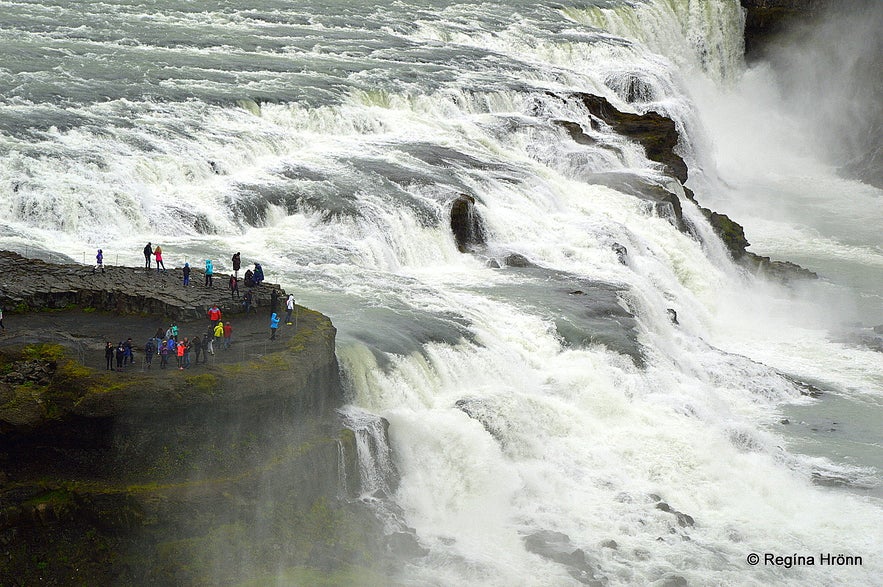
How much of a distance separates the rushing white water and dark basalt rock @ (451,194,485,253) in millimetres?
373

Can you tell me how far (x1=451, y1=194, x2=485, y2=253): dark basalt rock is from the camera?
3353 cm

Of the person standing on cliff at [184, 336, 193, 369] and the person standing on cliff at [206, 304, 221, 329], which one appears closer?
the person standing on cliff at [184, 336, 193, 369]

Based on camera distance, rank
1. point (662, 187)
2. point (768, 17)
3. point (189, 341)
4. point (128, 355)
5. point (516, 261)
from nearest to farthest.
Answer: point (128, 355) → point (189, 341) → point (516, 261) → point (662, 187) → point (768, 17)

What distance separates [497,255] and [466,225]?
4.30 ft

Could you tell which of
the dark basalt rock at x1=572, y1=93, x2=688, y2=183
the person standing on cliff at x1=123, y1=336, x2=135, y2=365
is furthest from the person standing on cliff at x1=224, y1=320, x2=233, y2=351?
the dark basalt rock at x1=572, y1=93, x2=688, y2=183

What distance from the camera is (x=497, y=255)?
33.5 m

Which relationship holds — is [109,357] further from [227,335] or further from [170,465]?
[227,335]

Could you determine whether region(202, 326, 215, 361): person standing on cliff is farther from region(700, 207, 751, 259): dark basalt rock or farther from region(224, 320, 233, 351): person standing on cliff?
region(700, 207, 751, 259): dark basalt rock

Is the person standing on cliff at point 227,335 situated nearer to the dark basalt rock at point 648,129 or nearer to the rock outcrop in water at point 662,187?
the rock outcrop in water at point 662,187

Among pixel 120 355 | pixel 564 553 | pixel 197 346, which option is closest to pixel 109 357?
pixel 120 355

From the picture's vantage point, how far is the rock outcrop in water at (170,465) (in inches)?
667

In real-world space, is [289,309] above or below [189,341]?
above

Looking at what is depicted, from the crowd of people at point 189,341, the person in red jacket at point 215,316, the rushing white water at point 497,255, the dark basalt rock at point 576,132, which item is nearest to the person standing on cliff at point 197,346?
the crowd of people at point 189,341

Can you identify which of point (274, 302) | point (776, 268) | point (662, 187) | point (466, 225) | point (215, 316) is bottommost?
point (776, 268)
